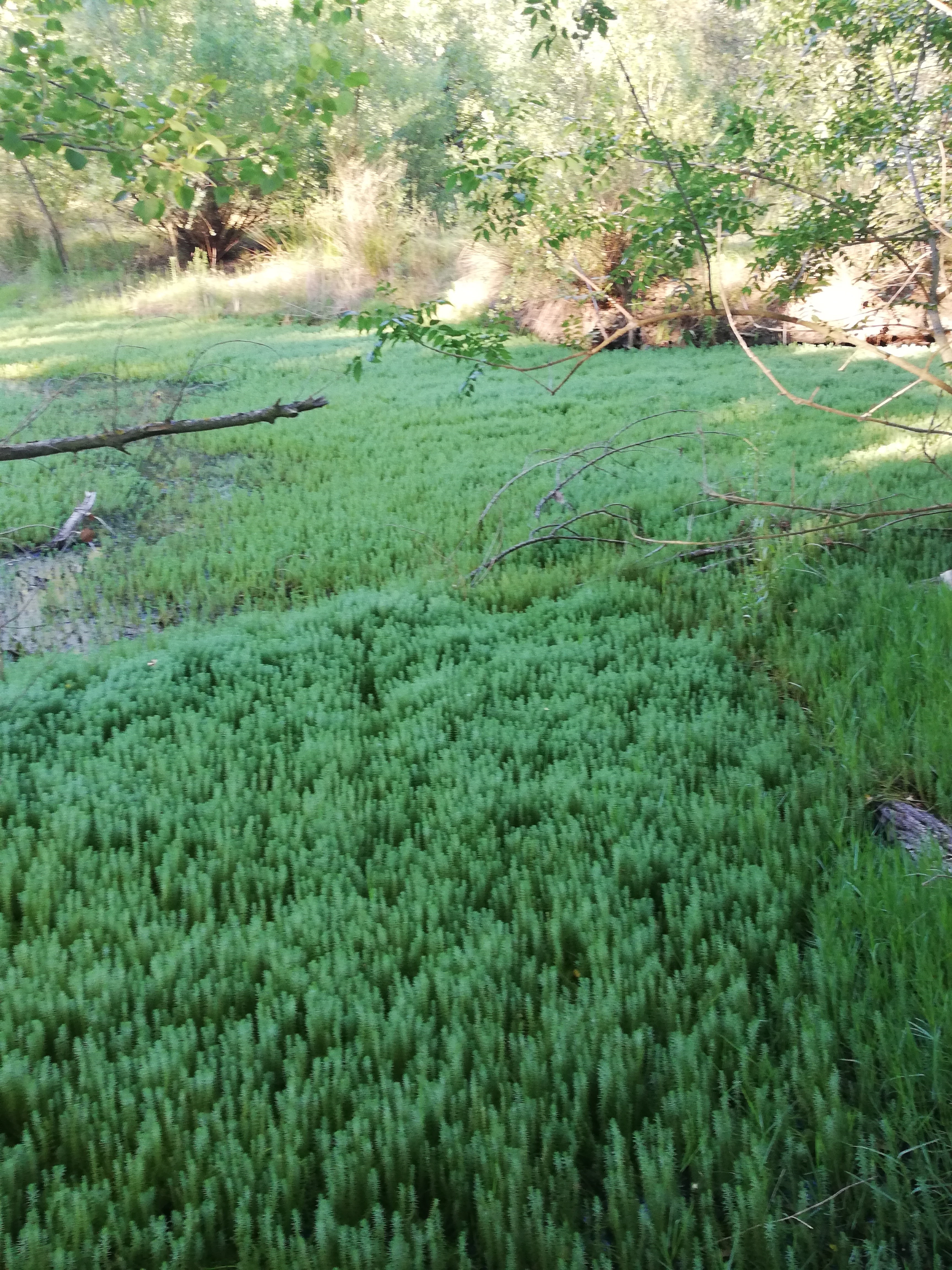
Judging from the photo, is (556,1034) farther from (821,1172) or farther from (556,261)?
(556,261)

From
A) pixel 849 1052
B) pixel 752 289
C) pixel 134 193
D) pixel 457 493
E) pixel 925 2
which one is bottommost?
pixel 849 1052

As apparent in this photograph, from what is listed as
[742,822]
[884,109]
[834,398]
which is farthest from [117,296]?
[742,822]

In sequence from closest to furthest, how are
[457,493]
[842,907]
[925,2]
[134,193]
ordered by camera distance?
[842,907] < [134,193] < [925,2] < [457,493]

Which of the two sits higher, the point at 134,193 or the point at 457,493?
the point at 134,193

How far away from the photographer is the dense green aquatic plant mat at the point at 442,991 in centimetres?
154

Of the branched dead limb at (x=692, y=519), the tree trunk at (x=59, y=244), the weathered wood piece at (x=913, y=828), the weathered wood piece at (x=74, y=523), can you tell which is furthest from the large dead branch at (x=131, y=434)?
the tree trunk at (x=59, y=244)

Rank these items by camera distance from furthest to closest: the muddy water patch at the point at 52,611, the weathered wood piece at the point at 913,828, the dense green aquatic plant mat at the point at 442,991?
the muddy water patch at the point at 52,611
the weathered wood piece at the point at 913,828
the dense green aquatic plant mat at the point at 442,991

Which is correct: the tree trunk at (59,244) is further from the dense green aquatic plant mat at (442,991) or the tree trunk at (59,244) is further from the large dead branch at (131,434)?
the dense green aquatic plant mat at (442,991)

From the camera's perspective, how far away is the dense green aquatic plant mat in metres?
1.54

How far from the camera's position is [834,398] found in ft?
28.7

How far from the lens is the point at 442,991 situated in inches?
79.3

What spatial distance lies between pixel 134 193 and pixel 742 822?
353 cm

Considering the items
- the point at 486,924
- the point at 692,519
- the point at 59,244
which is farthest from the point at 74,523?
the point at 59,244

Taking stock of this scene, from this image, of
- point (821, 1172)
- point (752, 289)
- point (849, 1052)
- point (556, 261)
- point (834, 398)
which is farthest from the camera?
point (556, 261)
